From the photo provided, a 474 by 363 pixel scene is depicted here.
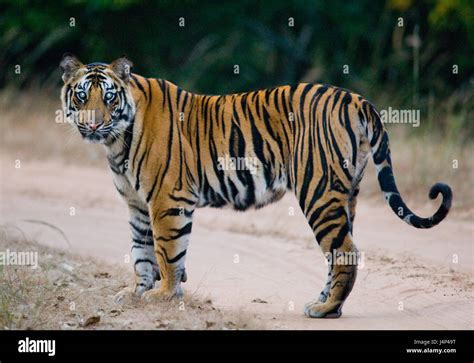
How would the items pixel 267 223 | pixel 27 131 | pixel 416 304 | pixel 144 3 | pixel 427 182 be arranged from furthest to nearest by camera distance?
pixel 144 3 → pixel 27 131 → pixel 427 182 → pixel 267 223 → pixel 416 304

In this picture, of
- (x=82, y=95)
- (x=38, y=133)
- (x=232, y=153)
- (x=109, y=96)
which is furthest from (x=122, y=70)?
(x=38, y=133)

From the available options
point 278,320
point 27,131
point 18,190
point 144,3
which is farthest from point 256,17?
point 278,320

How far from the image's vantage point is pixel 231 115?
7.79 meters

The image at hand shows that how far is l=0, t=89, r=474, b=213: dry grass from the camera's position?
12234 mm

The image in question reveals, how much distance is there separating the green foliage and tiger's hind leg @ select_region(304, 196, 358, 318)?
11495mm

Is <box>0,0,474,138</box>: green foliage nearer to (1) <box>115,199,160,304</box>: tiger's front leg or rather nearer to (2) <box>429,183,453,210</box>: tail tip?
(1) <box>115,199,160,304</box>: tiger's front leg

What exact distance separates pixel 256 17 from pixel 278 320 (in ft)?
44.8

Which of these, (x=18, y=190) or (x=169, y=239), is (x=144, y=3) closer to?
(x=18, y=190)

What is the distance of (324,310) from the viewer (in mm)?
7363

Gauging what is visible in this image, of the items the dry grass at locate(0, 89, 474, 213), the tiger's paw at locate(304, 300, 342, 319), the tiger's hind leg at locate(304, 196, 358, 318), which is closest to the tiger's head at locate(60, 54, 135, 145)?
the tiger's hind leg at locate(304, 196, 358, 318)

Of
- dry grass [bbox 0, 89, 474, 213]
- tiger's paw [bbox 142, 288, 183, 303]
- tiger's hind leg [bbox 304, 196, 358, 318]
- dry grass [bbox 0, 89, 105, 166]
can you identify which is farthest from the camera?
dry grass [bbox 0, 89, 105, 166]

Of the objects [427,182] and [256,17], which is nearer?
[427,182]

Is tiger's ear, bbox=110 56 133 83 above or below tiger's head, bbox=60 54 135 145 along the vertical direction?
above
